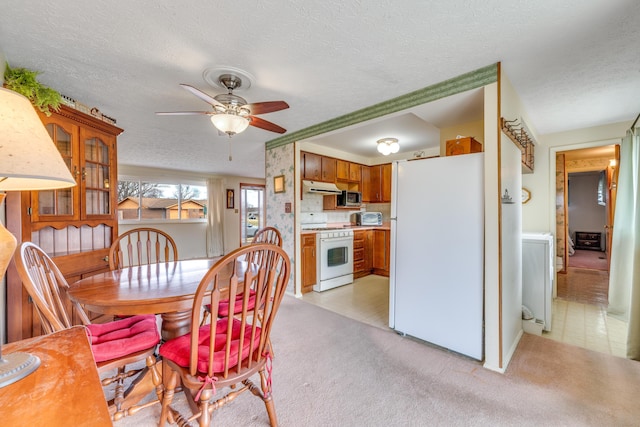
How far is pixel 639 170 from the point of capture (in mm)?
2268

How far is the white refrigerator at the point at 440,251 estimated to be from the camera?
2.04m

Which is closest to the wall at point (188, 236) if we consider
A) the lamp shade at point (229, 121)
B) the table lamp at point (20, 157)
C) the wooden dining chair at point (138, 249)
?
the wooden dining chair at point (138, 249)

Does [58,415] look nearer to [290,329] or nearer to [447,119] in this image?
[290,329]

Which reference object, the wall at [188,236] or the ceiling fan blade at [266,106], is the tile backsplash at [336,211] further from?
the wall at [188,236]

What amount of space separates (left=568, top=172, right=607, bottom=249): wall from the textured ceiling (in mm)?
6425

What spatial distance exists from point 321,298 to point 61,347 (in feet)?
9.74

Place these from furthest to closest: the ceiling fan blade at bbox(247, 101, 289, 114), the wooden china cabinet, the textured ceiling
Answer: the ceiling fan blade at bbox(247, 101, 289, 114) < the wooden china cabinet < the textured ceiling

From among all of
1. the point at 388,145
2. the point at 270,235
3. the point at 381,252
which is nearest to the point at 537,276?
the point at 388,145

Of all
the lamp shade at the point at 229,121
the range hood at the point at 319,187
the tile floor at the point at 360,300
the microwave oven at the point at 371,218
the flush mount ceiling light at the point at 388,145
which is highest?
the flush mount ceiling light at the point at 388,145

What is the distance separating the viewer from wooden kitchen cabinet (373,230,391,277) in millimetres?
4703

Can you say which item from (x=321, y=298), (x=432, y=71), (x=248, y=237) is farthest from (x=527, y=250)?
(x=248, y=237)

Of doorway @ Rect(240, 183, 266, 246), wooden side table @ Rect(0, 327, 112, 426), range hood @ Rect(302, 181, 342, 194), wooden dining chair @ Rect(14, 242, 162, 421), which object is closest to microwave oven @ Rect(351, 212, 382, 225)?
range hood @ Rect(302, 181, 342, 194)

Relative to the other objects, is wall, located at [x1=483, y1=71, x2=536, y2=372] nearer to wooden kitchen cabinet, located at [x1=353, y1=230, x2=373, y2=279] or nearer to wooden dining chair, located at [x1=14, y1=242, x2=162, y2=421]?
wooden dining chair, located at [x1=14, y1=242, x2=162, y2=421]

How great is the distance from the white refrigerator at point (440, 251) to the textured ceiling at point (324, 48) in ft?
2.54
